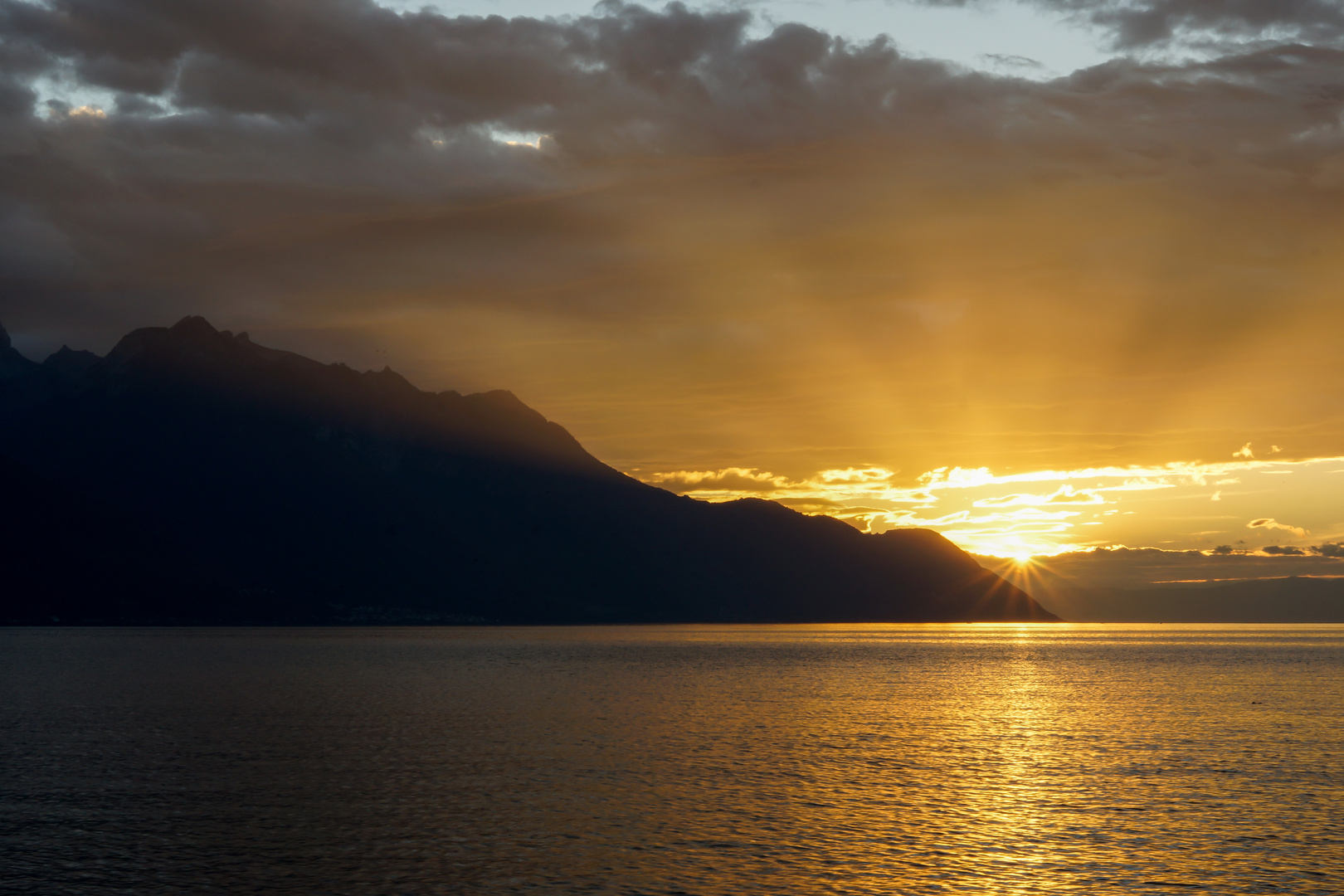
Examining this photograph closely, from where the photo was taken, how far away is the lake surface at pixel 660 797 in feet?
149

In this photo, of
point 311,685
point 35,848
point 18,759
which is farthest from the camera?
point 311,685

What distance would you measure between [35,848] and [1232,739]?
284ft

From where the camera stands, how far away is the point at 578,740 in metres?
88.9

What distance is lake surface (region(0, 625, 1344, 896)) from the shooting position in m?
45.5

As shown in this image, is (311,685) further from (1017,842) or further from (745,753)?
(1017,842)

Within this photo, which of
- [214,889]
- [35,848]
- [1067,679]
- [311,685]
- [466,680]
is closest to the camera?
[214,889]

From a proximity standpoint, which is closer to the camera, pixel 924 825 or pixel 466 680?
pixel 924 825

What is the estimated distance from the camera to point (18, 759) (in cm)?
7656

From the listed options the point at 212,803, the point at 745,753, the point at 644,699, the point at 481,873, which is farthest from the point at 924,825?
the point at 644,699

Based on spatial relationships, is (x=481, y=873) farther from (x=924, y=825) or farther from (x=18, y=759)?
(x=18, y=759)

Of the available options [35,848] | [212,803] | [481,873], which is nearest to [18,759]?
[212,803]

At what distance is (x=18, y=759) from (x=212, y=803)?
26.0 metres

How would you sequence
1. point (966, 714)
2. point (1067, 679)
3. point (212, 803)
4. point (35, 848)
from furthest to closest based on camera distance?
1. point (1067, 679)
2. point (966, 714)
3. point (212, 803)
4. point (35, 848)

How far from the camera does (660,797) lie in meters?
63.0
